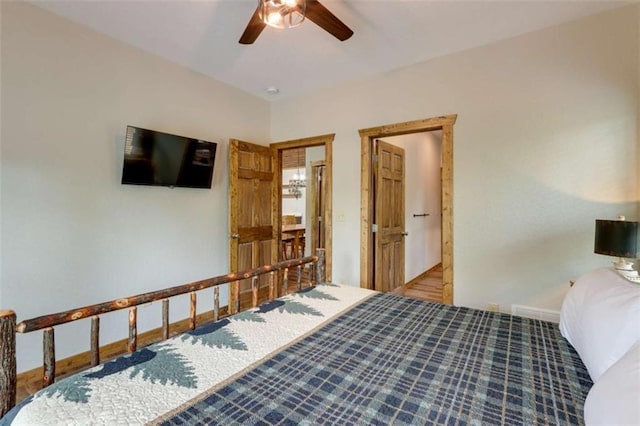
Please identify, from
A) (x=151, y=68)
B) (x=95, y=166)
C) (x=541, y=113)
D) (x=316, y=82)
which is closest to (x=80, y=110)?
(x=95, y=166)

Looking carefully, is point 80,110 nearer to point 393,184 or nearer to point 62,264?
point 62,264

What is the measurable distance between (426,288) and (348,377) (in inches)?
145

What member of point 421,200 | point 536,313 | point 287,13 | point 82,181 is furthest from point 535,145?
point 82,181

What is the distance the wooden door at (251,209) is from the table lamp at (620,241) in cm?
315

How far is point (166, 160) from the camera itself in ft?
9.27

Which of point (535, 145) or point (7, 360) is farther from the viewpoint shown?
point (535, 145)

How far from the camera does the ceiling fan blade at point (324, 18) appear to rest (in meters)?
1.70

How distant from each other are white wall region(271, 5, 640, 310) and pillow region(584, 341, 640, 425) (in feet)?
5.93

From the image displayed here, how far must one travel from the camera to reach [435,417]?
940mm

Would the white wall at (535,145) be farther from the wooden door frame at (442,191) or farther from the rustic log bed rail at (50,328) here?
the rustic log bed rail at (50,328)

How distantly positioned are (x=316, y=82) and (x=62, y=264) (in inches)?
117

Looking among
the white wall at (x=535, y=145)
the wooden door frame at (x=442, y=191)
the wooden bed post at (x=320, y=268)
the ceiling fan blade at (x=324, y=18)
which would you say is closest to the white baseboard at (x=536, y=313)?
the white wall at (x=535, y=145)

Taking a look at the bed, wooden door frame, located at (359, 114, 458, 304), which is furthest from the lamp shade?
wooden door frame, located at (359, 114, 458, 304)

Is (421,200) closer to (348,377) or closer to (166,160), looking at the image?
(166,160)
